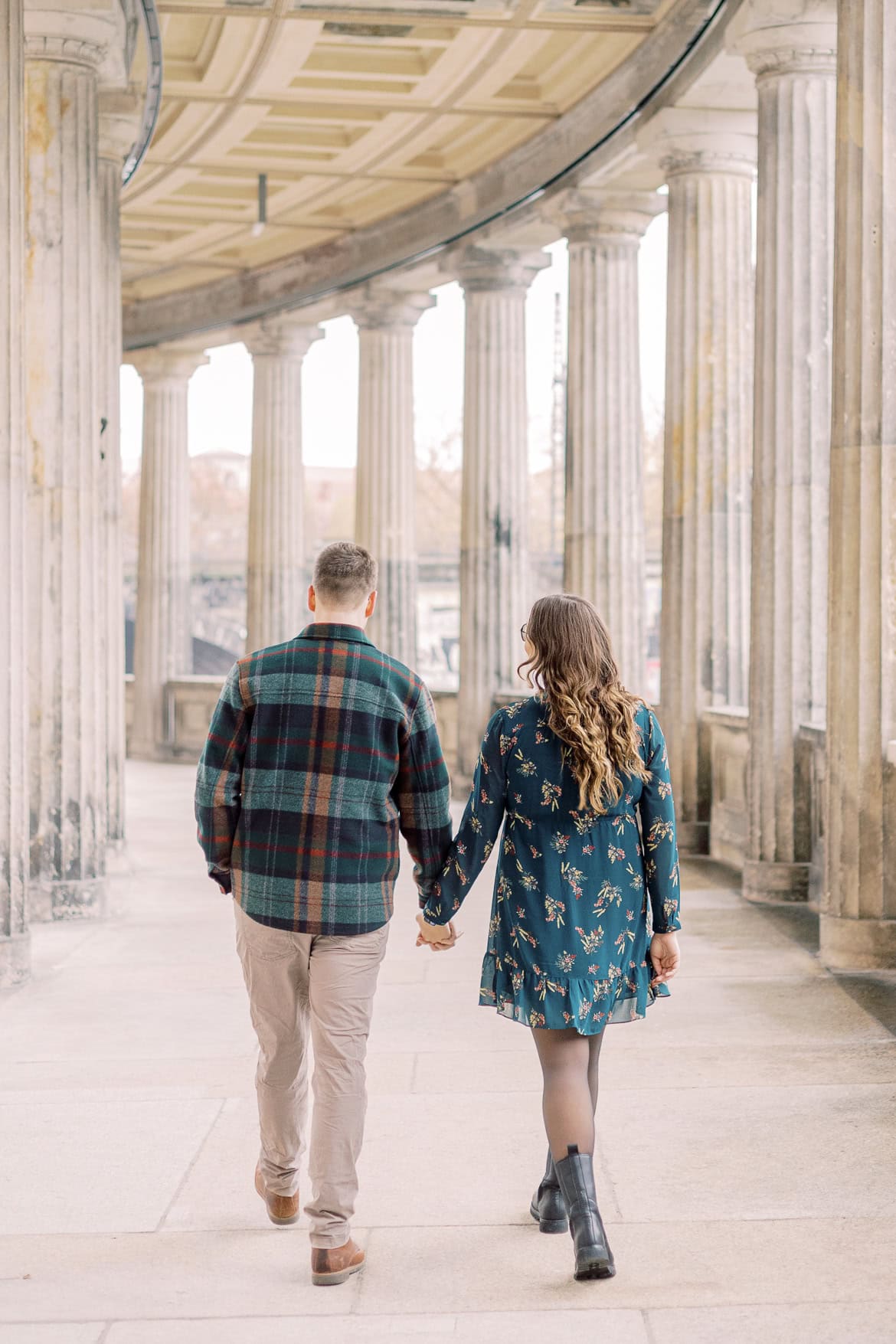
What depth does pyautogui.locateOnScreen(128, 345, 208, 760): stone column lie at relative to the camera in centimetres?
3522

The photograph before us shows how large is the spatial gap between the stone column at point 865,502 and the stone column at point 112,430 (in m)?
7.87

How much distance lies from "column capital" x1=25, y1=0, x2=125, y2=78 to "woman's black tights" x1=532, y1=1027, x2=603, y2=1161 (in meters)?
11.3

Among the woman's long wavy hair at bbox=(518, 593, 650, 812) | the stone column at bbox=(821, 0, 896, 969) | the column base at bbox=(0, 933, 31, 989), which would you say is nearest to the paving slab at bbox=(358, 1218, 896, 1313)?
the woman's long wavy hair at bbox=(518, 593, 650, 812)

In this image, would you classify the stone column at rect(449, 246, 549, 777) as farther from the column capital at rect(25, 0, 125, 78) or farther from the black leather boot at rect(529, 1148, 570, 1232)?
the black leather boot at rect(529, 1148, 570, 1232)

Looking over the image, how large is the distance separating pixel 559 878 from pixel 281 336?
92.4ft

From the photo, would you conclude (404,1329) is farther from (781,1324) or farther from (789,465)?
(789,465)

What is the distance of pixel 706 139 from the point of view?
1895cm

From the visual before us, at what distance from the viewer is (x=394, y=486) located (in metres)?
30.6

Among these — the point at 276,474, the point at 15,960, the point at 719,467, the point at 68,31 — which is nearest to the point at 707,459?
the point at 719,467

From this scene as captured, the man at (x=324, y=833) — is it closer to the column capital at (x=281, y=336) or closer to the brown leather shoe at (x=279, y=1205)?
Answer: the brown leather shoe at (x=279, y=1205)

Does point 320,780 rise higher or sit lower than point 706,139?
lower

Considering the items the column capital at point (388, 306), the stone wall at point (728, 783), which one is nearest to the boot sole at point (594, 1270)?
the stone wall at point (728, 783)

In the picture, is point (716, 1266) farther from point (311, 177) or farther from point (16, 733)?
point (311, 177)

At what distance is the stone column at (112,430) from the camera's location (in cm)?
1739
